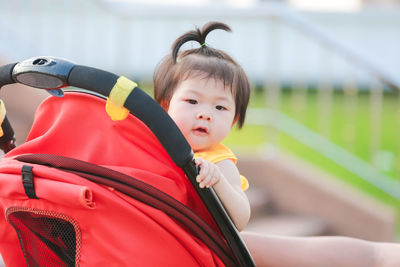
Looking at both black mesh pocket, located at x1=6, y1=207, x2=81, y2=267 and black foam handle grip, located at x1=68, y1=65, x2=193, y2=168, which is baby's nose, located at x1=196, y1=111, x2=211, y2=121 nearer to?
black foam handle grip, located at x1=68, y1=65, x2=193, y2=168

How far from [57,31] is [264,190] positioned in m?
2.28

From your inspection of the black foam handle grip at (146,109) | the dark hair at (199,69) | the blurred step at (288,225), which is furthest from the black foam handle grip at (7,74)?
the blurred step at (288,225)

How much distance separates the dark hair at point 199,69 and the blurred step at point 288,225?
211 centimetres

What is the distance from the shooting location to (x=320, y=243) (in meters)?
1.60

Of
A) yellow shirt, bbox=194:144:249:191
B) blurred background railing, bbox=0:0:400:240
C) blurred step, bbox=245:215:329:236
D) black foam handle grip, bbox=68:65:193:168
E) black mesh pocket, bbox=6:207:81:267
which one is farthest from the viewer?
blurred background railing, bbox=0:0:400:240

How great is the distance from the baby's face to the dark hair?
2 centimetres

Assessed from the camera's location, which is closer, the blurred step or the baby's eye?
the baby's eye

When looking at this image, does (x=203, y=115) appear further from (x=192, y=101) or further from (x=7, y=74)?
(x=7, y=74)

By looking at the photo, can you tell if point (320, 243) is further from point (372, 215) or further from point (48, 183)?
point (372, 215)

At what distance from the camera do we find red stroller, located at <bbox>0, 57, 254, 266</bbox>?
109 centimetres

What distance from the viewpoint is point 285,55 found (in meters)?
9.09

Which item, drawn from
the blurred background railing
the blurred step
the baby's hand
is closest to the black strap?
the baby's hand

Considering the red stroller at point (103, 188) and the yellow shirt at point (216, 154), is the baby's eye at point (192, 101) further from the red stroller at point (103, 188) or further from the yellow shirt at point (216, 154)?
the red stroller at point (103, 188)

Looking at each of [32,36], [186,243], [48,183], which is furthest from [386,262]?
[32,36]
